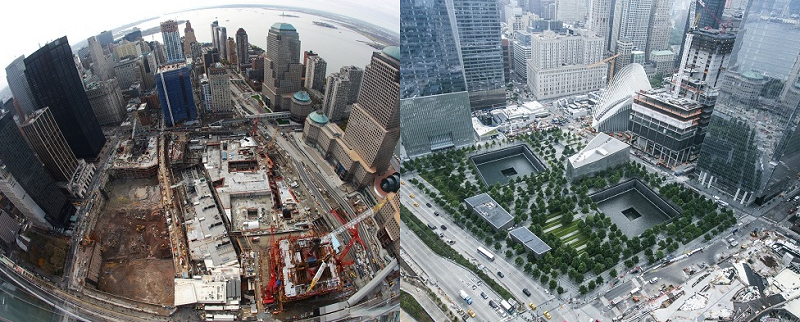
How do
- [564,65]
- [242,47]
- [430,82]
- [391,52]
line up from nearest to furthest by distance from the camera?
[391,52] < [430,82] < [242,47] < [564,65]

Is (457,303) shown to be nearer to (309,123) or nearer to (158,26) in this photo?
(309,123)

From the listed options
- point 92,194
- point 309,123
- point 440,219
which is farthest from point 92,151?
point 440,219

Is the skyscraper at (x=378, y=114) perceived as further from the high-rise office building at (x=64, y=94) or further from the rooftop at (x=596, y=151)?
the high-rise office building at (x=64, y=94)

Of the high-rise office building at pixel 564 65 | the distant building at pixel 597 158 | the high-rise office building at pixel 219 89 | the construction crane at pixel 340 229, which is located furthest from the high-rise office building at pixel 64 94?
the high-rise office building at pixel 564 65

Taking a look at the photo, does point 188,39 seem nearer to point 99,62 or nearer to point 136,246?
point 99,62

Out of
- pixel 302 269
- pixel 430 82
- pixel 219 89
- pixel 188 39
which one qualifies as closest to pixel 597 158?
pixel 430 82

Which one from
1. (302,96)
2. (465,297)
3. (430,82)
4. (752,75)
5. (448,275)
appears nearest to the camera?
(465,297)
